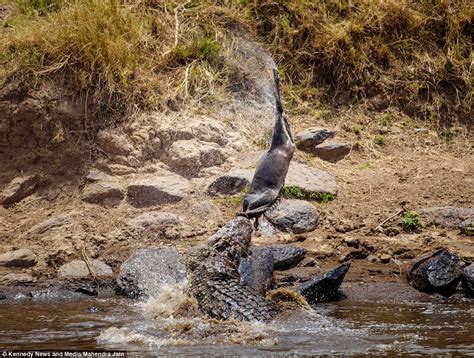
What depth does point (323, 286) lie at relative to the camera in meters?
5.61

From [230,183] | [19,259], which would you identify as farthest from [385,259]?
[19,259]

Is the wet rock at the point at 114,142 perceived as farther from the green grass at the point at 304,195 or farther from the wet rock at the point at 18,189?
the green grass at the point at 304,195

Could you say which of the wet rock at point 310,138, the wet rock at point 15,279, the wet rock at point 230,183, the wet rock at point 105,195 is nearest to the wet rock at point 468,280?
the wet rock at point 230,183

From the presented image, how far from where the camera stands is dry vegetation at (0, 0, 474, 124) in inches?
311

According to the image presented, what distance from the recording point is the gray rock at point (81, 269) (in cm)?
639

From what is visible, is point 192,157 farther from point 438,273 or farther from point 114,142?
point 438,273

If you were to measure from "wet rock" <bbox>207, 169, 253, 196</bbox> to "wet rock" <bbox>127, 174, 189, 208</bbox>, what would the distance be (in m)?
0.28

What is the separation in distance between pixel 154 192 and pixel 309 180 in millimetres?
1461

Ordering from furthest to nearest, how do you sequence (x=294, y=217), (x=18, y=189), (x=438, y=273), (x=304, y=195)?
(x=18, y=189) < (x=304, y=195) < (x=294, y=217) < (x=438, y=273)

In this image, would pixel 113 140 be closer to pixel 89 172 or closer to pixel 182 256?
pixel 89 172

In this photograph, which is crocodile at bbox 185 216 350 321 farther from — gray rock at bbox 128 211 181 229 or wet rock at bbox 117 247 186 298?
gray rock at bbox 128 211 181 229

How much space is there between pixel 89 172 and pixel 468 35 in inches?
180

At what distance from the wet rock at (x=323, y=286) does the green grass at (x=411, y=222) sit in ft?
4.14

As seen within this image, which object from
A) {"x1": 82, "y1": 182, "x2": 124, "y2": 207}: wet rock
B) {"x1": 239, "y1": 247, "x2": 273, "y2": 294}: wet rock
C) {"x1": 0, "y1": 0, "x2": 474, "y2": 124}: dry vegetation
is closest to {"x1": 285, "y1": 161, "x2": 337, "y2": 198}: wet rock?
{"x1": 0, "y1": 0, "x2": 474, "y2": 124}: dry vegetation
